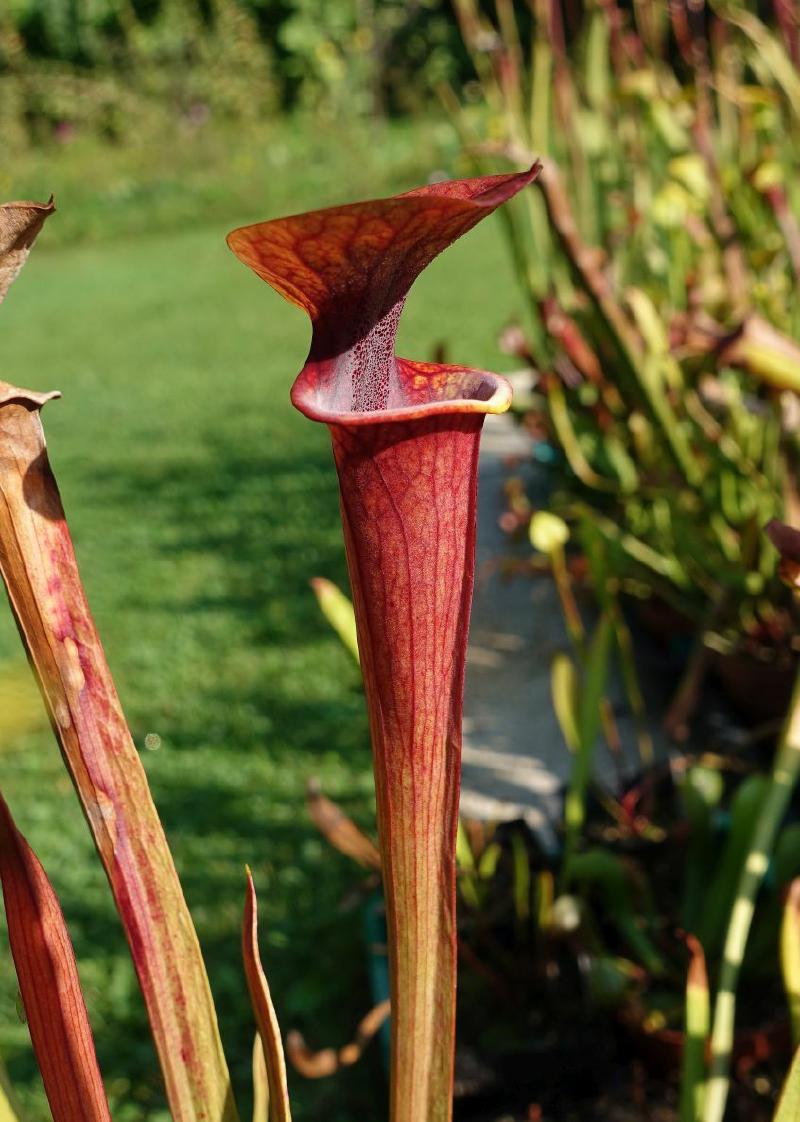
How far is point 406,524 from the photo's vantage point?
462mm

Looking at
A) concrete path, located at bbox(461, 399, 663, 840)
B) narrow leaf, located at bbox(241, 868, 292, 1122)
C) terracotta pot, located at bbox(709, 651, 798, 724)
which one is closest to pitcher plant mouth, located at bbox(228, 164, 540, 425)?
narrow leaf, located at bbox(241, 868, 292, 1122)

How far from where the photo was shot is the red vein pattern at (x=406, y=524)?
1.30ft

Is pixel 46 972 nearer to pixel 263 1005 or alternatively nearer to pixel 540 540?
pixel 263 1005

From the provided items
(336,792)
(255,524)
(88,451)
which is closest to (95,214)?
(88,451)

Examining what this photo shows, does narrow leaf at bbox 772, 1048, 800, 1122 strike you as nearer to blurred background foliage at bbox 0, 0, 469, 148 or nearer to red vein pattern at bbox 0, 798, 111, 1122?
red vein pattern at bbox 0, 798, 111, 1122

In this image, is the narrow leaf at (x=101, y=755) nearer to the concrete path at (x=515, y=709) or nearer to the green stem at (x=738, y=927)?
the green stem at (x=738, y=927)

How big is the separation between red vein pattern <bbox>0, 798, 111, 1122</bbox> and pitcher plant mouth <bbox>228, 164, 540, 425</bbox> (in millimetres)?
228

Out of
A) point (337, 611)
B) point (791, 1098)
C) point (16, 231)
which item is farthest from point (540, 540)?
point (16, 231)

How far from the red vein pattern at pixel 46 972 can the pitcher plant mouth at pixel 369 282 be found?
0.75ft

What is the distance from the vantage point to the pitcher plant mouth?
370mm

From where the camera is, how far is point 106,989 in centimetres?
153

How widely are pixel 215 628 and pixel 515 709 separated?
2.72 ft

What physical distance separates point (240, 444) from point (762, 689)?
2442 millimetres

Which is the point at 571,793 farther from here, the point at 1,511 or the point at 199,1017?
the point at 1,511
